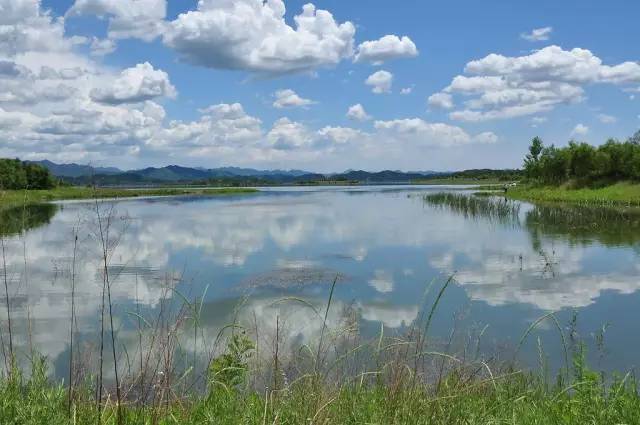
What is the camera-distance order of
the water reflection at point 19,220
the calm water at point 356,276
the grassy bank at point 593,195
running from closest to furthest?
the water reflection at point 19,220 < the calm water at point 356,276 < the grassy bank at point 593,195

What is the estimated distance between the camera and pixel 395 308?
15.8 m

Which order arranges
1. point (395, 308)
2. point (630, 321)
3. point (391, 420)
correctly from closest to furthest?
point (391, 420), point (630, 321), point (395, 308)

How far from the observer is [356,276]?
2138 cm

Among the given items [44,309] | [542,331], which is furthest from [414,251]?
[44,309]

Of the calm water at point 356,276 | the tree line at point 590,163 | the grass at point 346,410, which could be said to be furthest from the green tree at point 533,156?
the grass at point 346,410

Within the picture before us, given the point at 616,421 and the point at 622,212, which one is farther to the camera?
the point at 622,212

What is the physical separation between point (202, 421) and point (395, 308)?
11063 mm

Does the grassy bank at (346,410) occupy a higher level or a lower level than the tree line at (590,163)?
lower

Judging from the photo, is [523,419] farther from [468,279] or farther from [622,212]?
[622,212]

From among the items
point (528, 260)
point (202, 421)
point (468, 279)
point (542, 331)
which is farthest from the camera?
point (528, 260)

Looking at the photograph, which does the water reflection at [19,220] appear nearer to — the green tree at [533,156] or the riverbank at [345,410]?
the riverbank at [345,410]

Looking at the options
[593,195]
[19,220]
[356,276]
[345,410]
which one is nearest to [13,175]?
[356,276]

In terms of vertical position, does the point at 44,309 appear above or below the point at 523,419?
below

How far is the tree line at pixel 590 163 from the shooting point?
68625 millimetres
